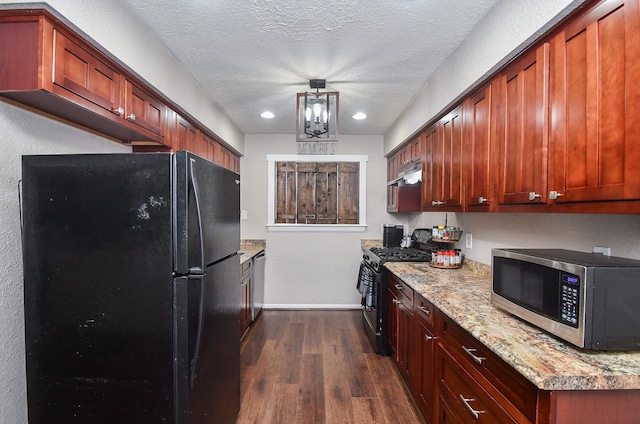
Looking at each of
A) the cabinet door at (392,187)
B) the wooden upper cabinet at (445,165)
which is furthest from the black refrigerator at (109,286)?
the cabinet door at (392,187)

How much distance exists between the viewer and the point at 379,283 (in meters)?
3.06

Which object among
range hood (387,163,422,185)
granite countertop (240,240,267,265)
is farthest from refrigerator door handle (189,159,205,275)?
granite countertop (240,240,267,265)

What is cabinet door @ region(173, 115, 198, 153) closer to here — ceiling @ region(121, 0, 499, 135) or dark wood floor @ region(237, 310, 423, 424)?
ceiling @ region(121, 0, 499, 135)

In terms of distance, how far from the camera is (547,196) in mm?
1365

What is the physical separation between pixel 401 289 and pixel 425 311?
0.56 metres

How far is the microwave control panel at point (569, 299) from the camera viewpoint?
1071 mm

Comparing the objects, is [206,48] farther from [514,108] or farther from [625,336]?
[625,336]

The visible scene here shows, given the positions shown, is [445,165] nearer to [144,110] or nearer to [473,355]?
[473,355]

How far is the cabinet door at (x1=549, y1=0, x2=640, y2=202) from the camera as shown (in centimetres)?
99

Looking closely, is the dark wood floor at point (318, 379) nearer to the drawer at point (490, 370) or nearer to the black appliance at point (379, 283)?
the black appliance at point (379, 283)

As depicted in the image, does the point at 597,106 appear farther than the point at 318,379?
No

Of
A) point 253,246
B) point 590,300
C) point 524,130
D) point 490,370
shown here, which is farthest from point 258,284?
point 590,300

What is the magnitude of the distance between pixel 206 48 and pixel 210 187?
1193 millimetres

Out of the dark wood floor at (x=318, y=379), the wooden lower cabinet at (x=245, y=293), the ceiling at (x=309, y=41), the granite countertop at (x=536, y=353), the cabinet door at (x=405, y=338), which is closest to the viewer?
the granite countertop at (x=536, y=353)
